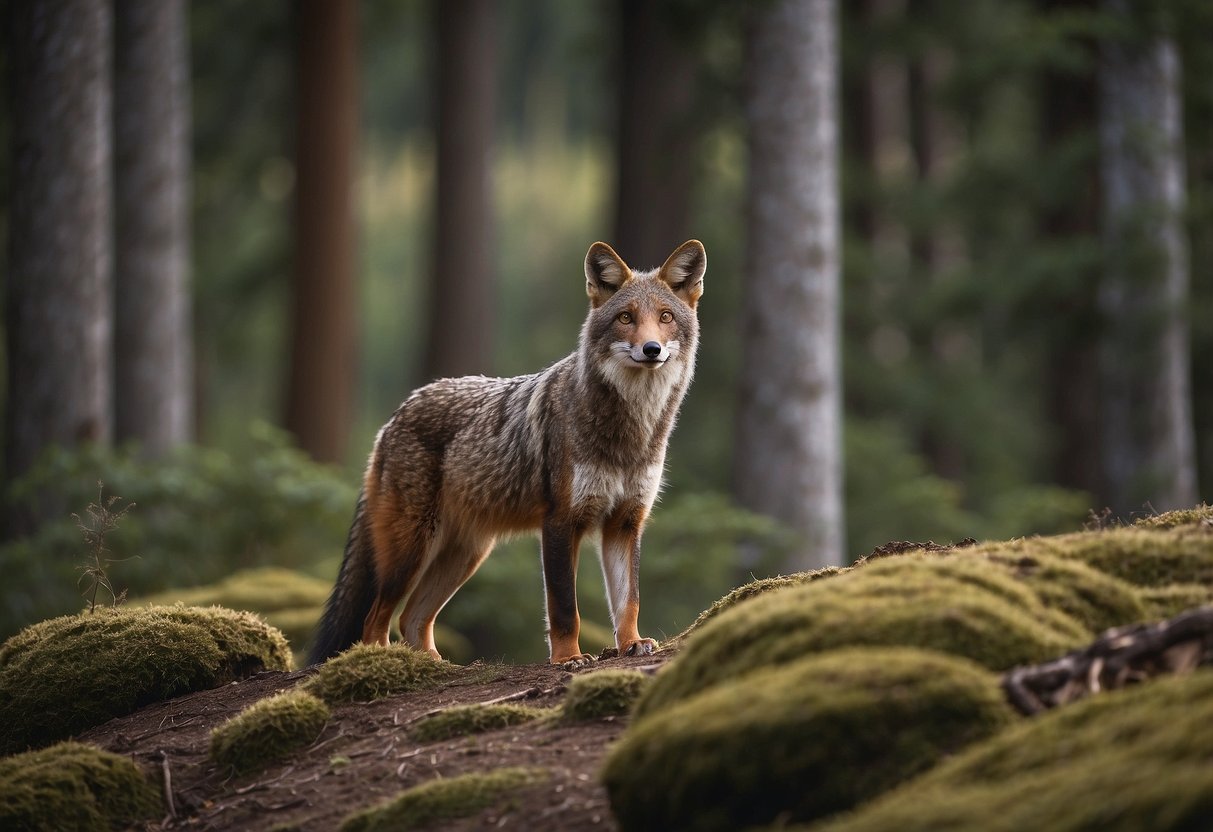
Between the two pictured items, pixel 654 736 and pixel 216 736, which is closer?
pixel 654 736

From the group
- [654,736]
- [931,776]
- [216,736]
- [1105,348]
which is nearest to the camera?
[931,776]

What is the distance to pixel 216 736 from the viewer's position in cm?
544

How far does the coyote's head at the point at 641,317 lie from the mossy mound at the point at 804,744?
3.28 m

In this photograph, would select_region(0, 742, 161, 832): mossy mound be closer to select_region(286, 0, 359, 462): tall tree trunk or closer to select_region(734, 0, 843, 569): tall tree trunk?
select_region(734, 0, 843, 569): tall tree trunk

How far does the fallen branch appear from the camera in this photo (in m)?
3.75

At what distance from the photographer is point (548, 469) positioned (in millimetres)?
7000

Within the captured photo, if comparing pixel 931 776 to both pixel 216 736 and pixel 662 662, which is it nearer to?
pixel 662 662

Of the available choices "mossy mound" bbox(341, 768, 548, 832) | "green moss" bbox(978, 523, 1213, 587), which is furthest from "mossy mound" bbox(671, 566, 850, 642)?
"mossy mound" bbox(341, 768, 548, 832)

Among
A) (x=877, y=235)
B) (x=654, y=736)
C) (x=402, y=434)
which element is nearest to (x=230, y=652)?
(x=402, y=434)

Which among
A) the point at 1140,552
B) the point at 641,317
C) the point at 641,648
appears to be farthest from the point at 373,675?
the point at 1140,552

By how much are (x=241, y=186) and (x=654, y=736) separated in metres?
23.4

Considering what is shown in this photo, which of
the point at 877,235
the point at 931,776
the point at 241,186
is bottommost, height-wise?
the point at 931,776

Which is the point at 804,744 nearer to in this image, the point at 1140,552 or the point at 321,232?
the point at 1140,552

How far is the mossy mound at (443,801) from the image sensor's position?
4.34m
